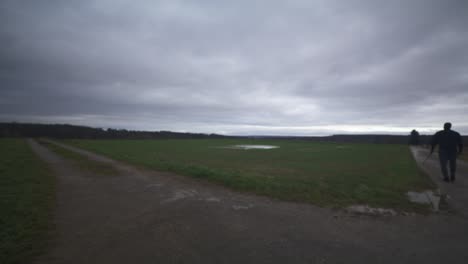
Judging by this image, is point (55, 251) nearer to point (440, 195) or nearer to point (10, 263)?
point (10, 263)

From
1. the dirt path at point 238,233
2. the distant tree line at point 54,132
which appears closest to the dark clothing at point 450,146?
the dirt path at point 238,233

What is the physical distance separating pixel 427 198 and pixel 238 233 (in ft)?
19.3

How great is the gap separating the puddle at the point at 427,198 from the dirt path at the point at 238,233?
968mm

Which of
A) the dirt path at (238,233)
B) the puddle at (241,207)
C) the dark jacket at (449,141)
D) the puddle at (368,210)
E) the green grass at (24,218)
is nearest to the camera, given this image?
the dirt path at (238,233)

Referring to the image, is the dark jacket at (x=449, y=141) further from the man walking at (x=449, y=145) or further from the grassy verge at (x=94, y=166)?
the grassy verge at (x=94, y=166)

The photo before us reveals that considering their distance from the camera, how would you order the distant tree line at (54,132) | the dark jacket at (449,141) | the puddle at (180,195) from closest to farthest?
1. the puddle at (180,195)
2. the dark jacket at (449,141)
3. the distant tree line at (54,132)

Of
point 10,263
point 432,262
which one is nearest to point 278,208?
point 432,262

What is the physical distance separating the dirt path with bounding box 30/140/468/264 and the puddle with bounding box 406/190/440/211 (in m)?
0.97

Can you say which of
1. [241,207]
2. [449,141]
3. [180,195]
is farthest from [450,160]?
[180,195]

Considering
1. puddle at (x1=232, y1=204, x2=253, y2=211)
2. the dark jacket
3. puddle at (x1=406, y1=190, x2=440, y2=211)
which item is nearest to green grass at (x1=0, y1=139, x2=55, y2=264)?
puddle at (x1=232, y1=204, x2=253, y2=211)

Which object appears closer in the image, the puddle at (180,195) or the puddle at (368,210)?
the puddle at (368,210)

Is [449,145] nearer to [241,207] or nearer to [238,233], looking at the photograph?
[241,207]

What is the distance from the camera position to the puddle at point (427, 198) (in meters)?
5.11

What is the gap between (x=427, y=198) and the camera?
558 cm
